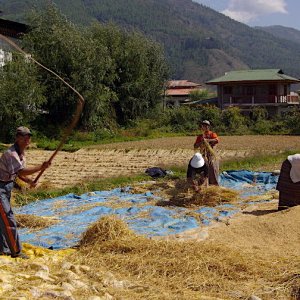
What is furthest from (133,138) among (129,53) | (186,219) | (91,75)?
(186,219)

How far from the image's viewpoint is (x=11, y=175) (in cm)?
508

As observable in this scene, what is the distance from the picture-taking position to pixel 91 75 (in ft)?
79.0

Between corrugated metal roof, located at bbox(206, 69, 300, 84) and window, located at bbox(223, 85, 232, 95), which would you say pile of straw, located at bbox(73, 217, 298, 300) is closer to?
corrugated metal roof, located at bbox(206, 69, 300, 84)

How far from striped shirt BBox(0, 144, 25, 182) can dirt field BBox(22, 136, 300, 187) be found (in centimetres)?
589

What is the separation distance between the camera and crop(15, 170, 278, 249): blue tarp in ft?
21.3

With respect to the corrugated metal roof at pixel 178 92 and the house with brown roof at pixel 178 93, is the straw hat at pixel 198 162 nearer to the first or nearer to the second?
the house with brown roof at pixel 178 93

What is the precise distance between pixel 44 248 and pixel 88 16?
513 ft

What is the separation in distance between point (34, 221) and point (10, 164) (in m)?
2.15

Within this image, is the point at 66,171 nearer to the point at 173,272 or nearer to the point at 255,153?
the point at 255,153

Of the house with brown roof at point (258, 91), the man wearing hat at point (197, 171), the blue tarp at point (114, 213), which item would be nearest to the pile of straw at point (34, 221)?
the blue tarp at point (114, 213)

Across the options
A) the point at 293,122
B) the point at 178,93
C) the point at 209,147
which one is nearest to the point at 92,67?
the point at 293,122

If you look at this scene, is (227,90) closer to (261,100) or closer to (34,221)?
(261,100)

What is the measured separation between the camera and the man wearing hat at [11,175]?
5003 millimetres

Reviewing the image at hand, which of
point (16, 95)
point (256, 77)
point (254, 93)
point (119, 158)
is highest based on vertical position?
point (256, 77)
